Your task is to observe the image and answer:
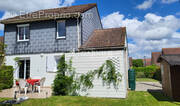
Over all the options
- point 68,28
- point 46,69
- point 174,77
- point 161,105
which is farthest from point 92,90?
point 68,28

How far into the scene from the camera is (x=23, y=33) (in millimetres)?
13703

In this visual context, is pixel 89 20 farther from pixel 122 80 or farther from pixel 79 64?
pixel 122 80

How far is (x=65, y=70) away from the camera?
9.01 m

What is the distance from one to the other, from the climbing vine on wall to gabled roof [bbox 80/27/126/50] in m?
3.26

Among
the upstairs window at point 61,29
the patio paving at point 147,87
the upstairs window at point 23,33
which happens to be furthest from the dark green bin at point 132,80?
the upstairs window at point 23,33

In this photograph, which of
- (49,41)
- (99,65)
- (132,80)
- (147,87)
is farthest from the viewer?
(147,87)

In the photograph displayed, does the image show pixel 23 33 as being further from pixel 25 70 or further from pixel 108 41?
pixel 108 41

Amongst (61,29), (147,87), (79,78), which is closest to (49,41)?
(61,29)

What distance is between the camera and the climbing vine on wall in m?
8.11

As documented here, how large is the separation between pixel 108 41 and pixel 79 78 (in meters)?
5.13

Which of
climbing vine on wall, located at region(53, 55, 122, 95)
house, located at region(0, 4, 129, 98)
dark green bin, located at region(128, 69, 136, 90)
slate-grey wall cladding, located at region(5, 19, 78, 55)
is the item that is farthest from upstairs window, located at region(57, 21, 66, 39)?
dark green bin, located at region(128, 69, 136, 90)

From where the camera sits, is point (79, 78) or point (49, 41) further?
point (49, 41)

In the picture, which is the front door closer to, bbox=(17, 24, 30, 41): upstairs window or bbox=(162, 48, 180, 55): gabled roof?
bbox=(17, 24, 30, 41): upstairs window

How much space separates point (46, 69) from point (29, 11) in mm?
8464
